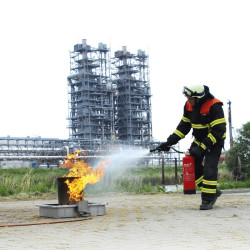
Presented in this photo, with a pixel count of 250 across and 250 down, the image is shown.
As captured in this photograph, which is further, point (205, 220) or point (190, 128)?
point (190, 128)

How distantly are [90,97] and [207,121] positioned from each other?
Result: 60.2 m

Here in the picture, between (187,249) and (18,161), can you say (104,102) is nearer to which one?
(18,161)

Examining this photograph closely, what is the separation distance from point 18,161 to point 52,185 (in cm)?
4269

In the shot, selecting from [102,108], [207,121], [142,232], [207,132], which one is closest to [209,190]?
[207,132]

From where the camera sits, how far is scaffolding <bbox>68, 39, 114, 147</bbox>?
66.4 m

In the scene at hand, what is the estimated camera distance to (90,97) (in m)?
67.4

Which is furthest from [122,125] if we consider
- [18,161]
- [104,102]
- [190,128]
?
[190,128]

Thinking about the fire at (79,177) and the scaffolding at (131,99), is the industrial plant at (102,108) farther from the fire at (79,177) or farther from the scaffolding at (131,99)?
the fire at (79,177)

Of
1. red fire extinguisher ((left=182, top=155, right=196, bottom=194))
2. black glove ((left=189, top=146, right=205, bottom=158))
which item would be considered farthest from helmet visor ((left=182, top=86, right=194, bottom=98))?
red fire extinguisher ((left=182, top=155, right=196, bottom=194))

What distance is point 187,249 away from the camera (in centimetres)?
393

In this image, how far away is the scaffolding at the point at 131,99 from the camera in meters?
71.1

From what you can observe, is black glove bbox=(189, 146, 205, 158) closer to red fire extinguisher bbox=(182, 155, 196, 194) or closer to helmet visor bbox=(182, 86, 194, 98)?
red fire extinguisher bbox=(182, 155, 196, 194)

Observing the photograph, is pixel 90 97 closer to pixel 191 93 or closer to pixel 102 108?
pixel 102 108

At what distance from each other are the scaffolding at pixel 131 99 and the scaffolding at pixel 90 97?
2.29 metres
